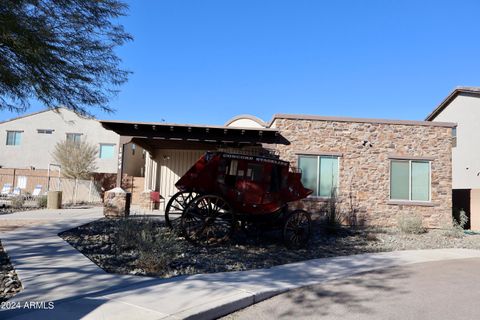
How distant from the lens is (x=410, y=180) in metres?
16.5

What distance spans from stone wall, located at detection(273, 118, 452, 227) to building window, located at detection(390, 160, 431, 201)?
0.72 feet

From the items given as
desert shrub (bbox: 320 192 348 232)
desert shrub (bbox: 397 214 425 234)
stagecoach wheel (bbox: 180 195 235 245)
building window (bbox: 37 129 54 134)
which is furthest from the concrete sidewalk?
building window (bbox: 37 129 54 134)

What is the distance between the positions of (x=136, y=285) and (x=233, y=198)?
170 inches

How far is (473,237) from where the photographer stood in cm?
1480

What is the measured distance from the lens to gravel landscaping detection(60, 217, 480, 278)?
26.5ft

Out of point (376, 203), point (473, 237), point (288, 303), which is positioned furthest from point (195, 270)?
point (473, 237)

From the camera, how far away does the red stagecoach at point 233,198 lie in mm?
10273

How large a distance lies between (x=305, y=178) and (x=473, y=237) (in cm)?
621

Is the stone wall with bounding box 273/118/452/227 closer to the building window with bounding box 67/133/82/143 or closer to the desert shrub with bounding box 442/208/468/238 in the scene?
the desert shrub with bounding box 442/208/468/238

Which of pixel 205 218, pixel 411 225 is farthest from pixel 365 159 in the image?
pixel 205 218

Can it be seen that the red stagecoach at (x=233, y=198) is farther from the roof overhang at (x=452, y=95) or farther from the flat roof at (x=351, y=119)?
the roof overhang at (x=452, y=95)

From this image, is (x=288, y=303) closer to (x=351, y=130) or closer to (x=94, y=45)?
(x=94, y=45)

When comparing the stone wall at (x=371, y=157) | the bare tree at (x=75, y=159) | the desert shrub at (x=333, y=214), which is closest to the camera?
the desert shrub at (x=333, y=214)

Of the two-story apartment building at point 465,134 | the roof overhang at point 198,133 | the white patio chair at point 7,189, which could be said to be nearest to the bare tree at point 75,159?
the white patio chair at point 7,189
